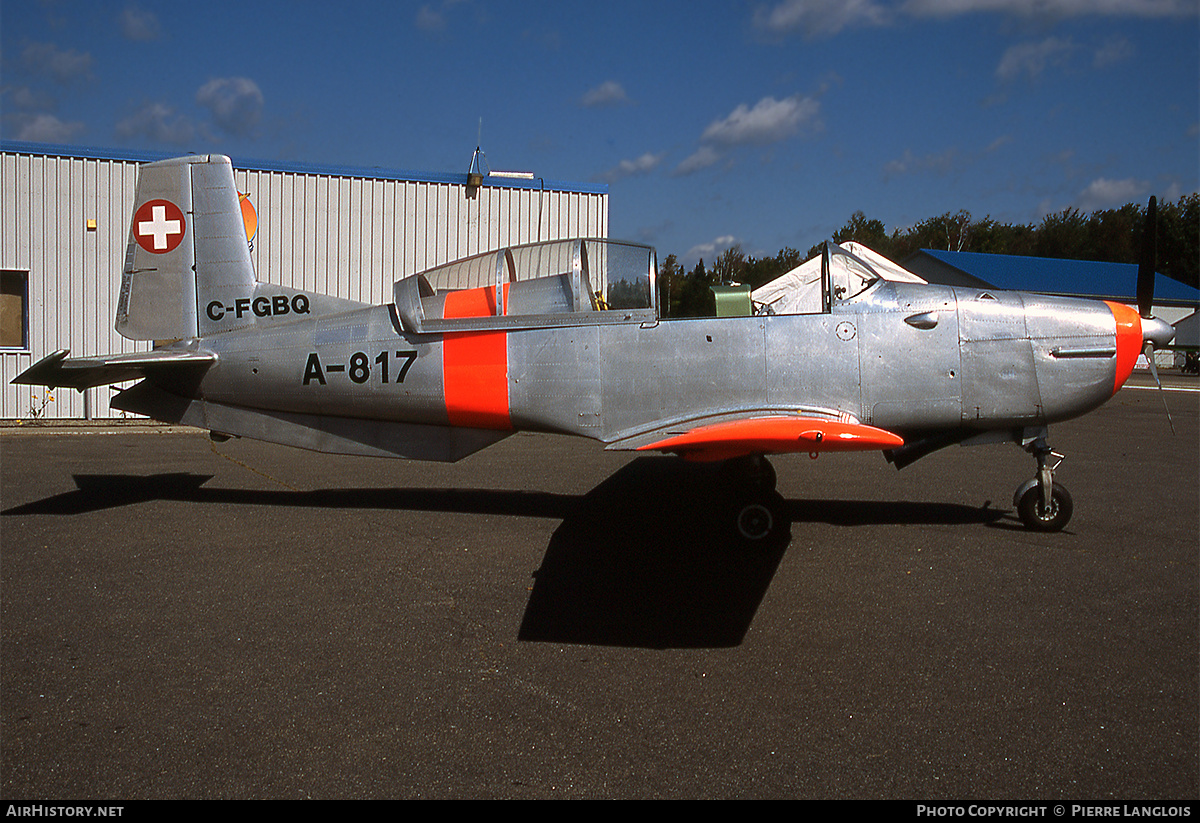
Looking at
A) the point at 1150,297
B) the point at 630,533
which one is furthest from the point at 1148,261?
the point at 630,533

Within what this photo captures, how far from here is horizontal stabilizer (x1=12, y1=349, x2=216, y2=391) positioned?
5895 mm

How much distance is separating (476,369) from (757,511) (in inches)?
94.2

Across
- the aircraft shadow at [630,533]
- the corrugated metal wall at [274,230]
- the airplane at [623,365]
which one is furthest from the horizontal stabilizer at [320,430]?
the corrugated metal wall at [274,230]

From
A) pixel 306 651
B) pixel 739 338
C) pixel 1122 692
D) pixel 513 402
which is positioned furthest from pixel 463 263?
pixel 1122 692

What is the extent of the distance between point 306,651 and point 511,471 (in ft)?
16.7

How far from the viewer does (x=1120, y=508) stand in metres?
6.89

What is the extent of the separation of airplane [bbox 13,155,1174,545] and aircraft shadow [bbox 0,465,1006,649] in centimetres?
50

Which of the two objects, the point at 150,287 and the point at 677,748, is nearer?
the point at 677,748

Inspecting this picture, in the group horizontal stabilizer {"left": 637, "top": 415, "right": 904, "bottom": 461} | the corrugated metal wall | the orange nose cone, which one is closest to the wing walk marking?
horizontal stabilizer {"left": 637, "top": 415, "right": 904, "bottom": 461}

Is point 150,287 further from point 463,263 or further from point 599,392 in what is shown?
point 599,392

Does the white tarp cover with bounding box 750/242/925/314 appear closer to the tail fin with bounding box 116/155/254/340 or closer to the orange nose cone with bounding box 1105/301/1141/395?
the orange nose cone with bounding box 1105/301/1141/395

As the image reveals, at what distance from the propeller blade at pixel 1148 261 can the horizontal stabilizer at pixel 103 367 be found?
7726 mm

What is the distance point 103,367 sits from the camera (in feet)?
20.0

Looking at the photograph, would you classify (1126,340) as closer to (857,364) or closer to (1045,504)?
(1045,504)
